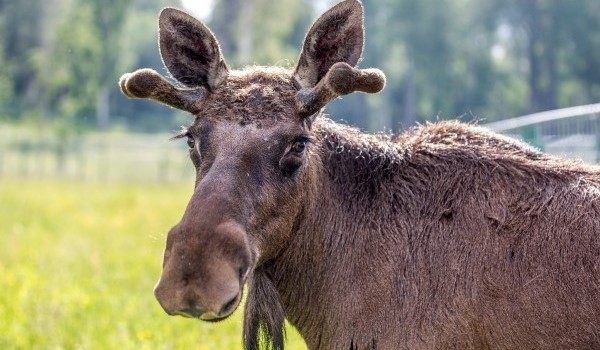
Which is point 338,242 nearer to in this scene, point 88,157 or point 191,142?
point 191,142

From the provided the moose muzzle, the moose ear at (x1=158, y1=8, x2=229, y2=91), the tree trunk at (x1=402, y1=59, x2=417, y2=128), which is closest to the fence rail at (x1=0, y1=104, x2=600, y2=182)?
the tree trunk at (x1=402, y1=59, x2=417, y2=128)

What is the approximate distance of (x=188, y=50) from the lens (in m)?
4.75

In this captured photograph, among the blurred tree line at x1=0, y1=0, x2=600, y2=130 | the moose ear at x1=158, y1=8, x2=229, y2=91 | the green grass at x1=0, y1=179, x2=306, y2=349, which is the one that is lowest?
the green grass at x1=0, y1=179, x2=306, y2=349

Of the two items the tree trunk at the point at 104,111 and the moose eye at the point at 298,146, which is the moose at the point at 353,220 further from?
the tree trunk at the point at 104,111

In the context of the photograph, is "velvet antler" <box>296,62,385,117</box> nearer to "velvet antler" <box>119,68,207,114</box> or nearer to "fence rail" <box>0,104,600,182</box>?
"velvet antler" <box>119,68,207,114</box>

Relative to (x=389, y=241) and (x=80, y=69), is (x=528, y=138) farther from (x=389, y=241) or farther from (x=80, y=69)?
(x=80, y=69)

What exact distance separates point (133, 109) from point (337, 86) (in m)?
45.8

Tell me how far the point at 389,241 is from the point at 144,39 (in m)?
43.8

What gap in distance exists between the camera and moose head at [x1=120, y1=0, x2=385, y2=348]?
3.58m

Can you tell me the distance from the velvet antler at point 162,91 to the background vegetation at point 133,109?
0.96 m

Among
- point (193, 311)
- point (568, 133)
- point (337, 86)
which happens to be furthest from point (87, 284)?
point (193, 311)

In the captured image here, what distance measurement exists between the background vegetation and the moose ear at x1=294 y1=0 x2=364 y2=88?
0.61 meters

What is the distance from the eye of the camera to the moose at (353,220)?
3906mm

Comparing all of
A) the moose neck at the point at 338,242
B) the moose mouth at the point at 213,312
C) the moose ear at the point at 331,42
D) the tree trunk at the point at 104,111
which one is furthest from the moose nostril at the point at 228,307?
the tree trunk at the point at 104,111
